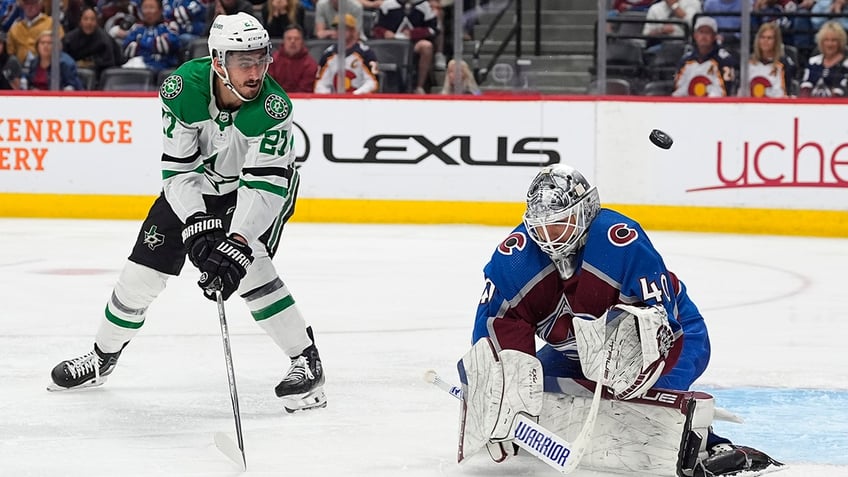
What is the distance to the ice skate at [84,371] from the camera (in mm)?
4078

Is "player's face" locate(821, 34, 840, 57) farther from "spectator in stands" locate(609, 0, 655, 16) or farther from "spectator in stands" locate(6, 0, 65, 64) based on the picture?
"spectator in stands" locate(6, 0, 65, 64)

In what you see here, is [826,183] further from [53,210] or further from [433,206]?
[53,210]

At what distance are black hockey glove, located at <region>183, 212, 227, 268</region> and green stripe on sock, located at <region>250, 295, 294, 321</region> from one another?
297 mm

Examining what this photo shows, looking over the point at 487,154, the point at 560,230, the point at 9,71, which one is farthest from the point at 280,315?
the point at 9,71

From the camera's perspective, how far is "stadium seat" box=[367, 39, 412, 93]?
349 inches

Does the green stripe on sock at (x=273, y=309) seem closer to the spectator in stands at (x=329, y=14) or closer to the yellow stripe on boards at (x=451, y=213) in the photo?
the yellow stripe on boards at (x=451, y=213)

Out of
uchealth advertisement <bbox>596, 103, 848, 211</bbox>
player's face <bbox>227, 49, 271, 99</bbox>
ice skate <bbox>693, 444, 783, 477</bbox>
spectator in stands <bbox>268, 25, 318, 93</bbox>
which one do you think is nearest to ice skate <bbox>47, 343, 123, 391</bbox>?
player's face <bbox>227, 49, 271, 99</bbox>

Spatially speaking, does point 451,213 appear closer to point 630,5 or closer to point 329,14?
point 329,14

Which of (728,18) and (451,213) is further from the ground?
(728,18)

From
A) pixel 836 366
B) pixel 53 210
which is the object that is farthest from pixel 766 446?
pixel 53 210

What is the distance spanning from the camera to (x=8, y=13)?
930cm

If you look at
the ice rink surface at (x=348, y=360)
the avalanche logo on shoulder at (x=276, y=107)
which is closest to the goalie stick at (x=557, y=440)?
the ice rink surface at (x=348, y=360)

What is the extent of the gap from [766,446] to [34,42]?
22.6 feet

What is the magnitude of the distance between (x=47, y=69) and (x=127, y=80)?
1.65ft
